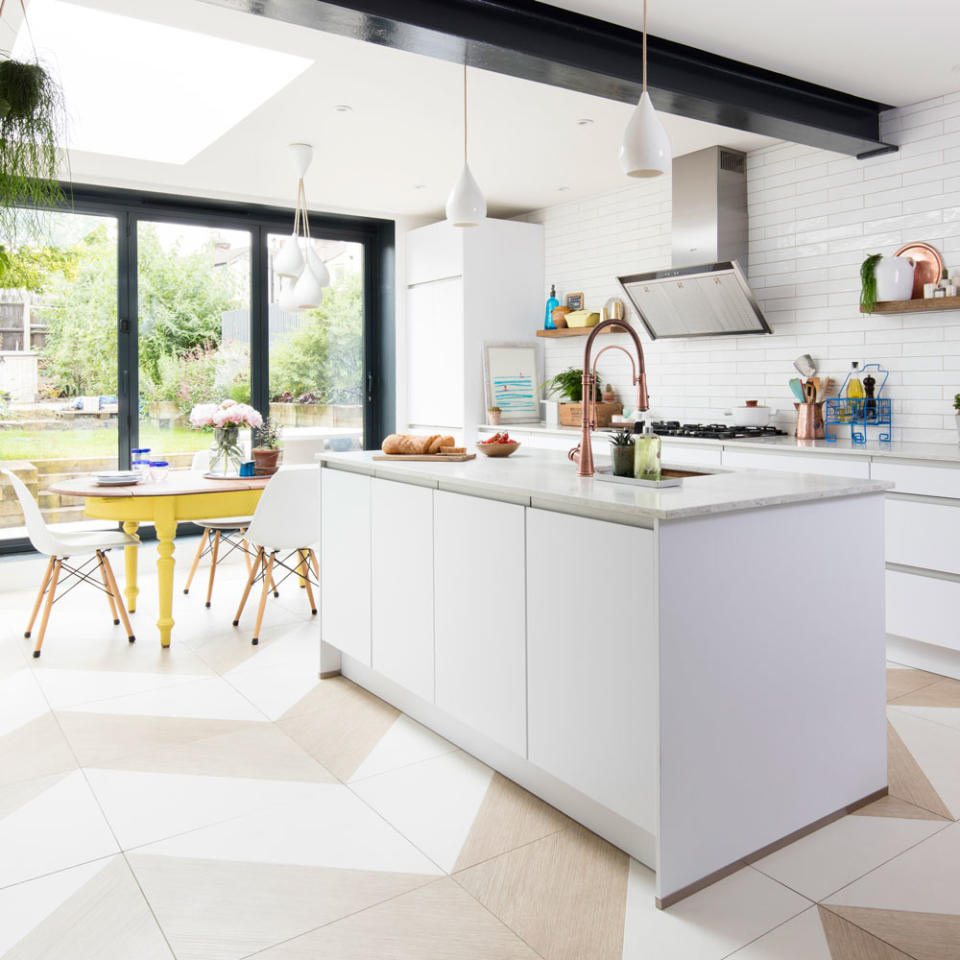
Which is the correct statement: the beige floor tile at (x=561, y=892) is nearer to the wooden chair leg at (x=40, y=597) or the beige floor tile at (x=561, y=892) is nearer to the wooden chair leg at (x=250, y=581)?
the wooden chair leg at (x=250, y=581)

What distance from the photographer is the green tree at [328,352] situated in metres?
6.62

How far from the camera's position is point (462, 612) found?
2691mm

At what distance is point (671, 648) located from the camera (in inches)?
78.6

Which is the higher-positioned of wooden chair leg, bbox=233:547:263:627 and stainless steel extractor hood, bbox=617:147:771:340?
stainless steel extractor hood, bbox=617:147:771:340

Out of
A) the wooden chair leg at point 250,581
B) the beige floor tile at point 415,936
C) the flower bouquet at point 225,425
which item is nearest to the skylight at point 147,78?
the flower bouquet at point 225,425

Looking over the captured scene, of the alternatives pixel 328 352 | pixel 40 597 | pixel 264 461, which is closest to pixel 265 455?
pixel 264 461

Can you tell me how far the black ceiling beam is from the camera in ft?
9.22

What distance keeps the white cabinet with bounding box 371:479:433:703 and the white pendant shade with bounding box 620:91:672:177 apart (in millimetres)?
1203

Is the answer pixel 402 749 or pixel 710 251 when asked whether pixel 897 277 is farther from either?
pixel 402 749

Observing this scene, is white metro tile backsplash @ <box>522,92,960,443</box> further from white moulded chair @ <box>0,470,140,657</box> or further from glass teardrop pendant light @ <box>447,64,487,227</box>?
white moulded chair @ <box>0,470,140,657</box>

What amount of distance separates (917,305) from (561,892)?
3229 millimetres

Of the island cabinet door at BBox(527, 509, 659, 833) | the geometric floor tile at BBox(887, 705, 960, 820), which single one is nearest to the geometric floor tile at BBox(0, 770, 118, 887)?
the island cabinet door at BBox(527, 509, 659, 833)

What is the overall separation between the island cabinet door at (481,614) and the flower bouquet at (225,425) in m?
2.04

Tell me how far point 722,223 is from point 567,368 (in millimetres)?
1810
